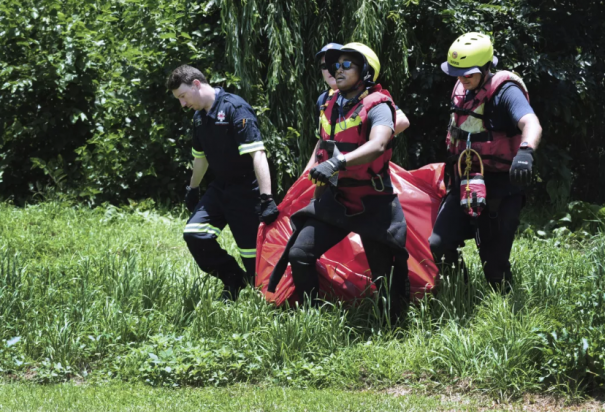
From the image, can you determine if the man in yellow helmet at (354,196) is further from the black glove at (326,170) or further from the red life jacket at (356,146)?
the black glove at (326,170)

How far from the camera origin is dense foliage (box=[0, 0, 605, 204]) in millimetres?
9922

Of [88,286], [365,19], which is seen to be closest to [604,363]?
[88,286]

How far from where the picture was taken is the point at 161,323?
5.73 m

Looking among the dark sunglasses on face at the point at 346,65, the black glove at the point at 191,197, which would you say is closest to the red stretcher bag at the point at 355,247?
the black glove at the point at 191,197

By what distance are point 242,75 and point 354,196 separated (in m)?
4.64

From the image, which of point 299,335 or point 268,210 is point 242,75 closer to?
point 268,210

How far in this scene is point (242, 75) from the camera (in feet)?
32.3

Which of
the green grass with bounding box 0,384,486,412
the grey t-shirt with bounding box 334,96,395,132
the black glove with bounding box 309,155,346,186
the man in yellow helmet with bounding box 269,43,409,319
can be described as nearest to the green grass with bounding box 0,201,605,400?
the green grass with bounding box 0,384,486,412

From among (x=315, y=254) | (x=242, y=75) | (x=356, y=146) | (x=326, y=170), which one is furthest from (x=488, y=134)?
(x=242, y=75)

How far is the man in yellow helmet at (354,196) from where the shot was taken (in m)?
5.45

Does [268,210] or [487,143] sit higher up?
[487,143]

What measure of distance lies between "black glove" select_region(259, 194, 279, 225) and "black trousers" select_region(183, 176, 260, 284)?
0.81 ft

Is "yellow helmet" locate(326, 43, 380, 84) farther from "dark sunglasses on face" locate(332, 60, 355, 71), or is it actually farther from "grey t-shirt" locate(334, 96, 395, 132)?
"grey t-shirt" locate(334, 96, 395, 132)

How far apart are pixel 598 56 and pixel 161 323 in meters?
7.02
